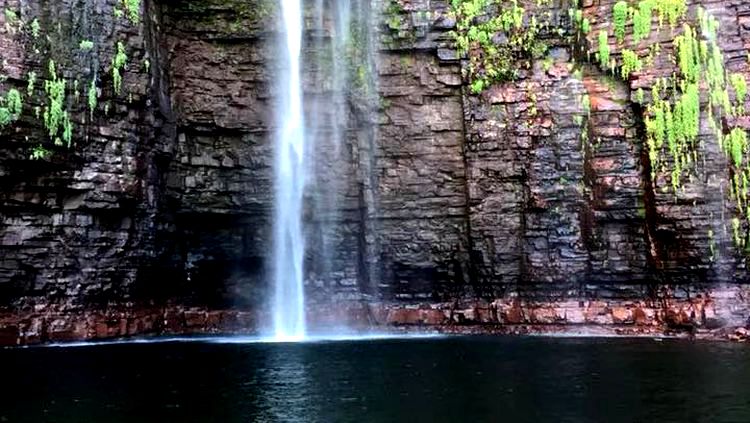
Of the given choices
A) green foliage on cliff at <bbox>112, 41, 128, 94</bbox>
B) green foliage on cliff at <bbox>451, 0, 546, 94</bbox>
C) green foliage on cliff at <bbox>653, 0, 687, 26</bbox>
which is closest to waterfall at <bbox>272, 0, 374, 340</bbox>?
green foliage on cliff at <bbox>451, 0, 546, 94</bbox>

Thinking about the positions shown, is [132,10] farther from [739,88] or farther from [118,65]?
[739,88]

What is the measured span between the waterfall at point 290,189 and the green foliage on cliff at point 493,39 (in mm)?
6246

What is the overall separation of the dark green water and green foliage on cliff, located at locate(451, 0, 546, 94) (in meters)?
10.2

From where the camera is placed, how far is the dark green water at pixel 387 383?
34.3 ft

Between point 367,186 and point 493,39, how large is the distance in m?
7.14

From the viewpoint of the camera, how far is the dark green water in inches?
411

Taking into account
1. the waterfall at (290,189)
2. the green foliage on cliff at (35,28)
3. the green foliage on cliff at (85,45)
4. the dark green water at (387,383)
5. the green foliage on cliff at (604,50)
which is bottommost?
the dark green water at (387,383)

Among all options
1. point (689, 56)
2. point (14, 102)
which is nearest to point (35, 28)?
point (14, 102)

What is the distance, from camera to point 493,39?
25.0 metres

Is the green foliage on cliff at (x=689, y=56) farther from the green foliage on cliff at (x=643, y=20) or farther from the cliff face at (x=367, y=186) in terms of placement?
the green foliage on cliff at (x=643, y=20)

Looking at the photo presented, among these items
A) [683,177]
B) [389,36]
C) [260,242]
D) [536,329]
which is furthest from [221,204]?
[683,177]

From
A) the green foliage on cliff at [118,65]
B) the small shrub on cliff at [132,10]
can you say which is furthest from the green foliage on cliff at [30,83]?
the small shrub on cliff at [132,10]

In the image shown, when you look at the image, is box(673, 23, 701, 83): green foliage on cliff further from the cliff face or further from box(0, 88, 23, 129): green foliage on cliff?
box(0, 88, 23, 129): green foliage on cliff

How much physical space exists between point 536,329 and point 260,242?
35.9 ft
